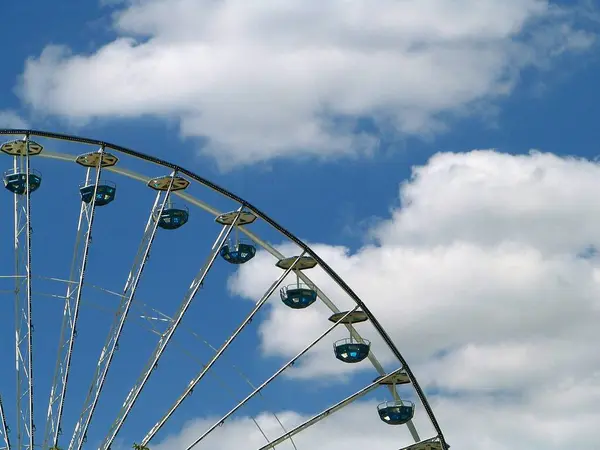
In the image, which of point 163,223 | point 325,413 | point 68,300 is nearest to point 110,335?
point 68,300

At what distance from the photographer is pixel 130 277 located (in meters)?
41.8

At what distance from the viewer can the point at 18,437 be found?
130 feet

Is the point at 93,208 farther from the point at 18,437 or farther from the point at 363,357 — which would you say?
the point at 363,357

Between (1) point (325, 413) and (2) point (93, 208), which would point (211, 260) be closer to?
(2) point (93, 208)

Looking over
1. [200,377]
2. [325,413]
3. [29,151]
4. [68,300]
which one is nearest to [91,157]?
[29,151]

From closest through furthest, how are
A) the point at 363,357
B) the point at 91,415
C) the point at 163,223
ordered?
the point at 91,415, the point at 163,223, the point at 363,357

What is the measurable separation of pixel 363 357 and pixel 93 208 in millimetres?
13376

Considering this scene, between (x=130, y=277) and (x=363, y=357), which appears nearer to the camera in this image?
(x=130, y=277)

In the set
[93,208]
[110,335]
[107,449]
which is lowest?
[107,449]

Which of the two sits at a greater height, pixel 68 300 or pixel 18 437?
pixel 68 300

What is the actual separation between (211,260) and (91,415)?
7.00 metres

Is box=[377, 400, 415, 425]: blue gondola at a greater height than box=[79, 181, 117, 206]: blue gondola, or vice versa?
box=[79, 181, 117, 206]: blue gondola

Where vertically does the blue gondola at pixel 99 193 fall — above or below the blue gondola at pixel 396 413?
above

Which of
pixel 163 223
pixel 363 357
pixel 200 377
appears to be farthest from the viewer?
pixel 363 357
